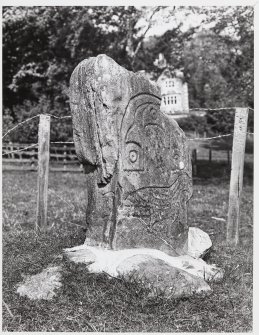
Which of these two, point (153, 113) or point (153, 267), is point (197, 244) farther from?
point (153, 113)

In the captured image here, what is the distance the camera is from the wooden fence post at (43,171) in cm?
803

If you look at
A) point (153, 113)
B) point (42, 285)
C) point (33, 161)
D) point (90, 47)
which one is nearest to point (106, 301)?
point (42, 285)

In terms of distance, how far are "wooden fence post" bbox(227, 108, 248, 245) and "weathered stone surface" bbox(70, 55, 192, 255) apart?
180cm

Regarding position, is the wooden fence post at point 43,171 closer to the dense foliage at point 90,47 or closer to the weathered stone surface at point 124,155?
the weathered stone surface at point 124,155

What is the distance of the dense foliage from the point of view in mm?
16750

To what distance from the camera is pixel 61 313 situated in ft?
15.9

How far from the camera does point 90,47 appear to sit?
2033 cm

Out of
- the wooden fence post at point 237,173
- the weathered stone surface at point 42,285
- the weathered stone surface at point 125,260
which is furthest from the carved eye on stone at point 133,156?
the wooden fence post at point 237,173

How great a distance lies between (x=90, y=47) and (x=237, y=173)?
13.9 m

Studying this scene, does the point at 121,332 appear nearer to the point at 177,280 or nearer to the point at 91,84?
the point at 177,280

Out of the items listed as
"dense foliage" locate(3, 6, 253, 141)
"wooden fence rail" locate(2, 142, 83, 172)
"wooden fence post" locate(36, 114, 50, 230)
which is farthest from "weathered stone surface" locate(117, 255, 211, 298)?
"wooden fence rail" locate(2, 142, 83, 172)

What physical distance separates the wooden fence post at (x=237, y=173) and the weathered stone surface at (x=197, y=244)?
1083 mm

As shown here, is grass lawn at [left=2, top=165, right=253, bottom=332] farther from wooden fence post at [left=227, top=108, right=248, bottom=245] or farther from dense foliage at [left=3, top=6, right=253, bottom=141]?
dense foliage at [left=3, top=6, right=253, bottom=141]

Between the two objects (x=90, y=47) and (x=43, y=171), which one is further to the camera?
(x=90, y=47)
